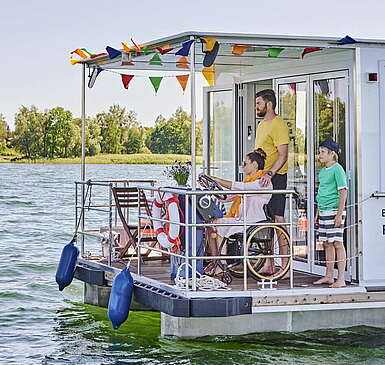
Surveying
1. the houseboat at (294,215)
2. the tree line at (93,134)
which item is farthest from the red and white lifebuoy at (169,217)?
the tree line at (93,134)

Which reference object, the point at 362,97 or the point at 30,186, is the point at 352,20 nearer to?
the point at 362,97

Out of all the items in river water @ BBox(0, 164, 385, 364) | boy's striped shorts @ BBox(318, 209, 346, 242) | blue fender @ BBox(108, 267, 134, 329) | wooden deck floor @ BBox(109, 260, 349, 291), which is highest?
boy's striped shorts @ BBox(318, 209, 346, 242)

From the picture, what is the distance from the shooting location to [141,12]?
3650 cm

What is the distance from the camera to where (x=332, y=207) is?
9.41m

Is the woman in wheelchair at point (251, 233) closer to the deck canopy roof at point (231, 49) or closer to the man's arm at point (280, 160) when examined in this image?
the man's arm at point (280, 160)

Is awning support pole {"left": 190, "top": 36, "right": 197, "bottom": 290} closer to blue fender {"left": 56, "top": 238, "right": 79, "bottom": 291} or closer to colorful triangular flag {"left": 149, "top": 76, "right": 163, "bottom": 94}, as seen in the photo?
colorful triangular flag {"left": 149, "top": 76, "right": 163, "bottom": 94}

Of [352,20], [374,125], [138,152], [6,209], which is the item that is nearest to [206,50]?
[374,125]

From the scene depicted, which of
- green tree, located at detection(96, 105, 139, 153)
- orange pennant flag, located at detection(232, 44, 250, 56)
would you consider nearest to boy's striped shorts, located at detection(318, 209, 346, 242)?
orange pennant flag, located at detection(232, 44, 250, 56)

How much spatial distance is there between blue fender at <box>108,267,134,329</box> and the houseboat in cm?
15

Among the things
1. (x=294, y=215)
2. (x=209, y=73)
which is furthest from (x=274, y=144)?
(x=209, y=73)

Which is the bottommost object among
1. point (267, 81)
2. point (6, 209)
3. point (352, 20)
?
point (6, 209)

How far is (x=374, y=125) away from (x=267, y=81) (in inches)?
82.4

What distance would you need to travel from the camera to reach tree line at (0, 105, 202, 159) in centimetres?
4619

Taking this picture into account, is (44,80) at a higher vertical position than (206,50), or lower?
higher
